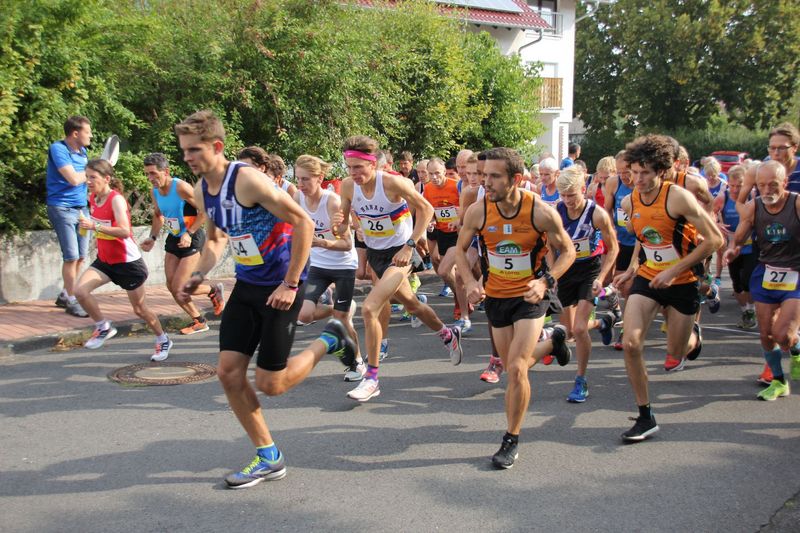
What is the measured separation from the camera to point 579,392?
20.5 feet

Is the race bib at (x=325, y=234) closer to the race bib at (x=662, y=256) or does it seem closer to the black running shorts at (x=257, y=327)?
the black running shorts at (x=257, y=327)

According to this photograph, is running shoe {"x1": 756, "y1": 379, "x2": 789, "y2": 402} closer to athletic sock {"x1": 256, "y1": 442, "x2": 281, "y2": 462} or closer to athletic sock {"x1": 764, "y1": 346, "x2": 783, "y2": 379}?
athletic sock {"x1": 764, "y1": 346, "x2": 783, "y2": 379}

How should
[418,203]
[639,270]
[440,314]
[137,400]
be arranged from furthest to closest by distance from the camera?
[440,314], [418,203], [137,400], [639,270]

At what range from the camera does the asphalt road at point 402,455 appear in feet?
13.3

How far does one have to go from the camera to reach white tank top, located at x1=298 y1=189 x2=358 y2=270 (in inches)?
277

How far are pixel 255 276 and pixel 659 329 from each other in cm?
599

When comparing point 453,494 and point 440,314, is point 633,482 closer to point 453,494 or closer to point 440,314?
point 453,494

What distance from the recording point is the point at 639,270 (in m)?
5.77

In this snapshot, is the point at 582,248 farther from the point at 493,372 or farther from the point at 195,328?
the point at 195,328

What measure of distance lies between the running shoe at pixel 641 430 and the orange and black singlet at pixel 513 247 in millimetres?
1197

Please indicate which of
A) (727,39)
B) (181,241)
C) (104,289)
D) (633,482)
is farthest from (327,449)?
(727,39)

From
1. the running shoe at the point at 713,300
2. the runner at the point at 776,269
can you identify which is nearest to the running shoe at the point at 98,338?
the runner at the point at 776,269

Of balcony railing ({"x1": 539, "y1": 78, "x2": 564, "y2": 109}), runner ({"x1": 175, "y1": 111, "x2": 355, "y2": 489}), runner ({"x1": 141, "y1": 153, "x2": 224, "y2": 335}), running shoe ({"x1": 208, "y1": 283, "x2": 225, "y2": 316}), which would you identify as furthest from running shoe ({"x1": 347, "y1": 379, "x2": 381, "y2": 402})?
balcony railing ({"x1": 539, "y1": 78, "x2": 564, "y2": 109})

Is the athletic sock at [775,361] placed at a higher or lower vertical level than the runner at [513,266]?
lower
